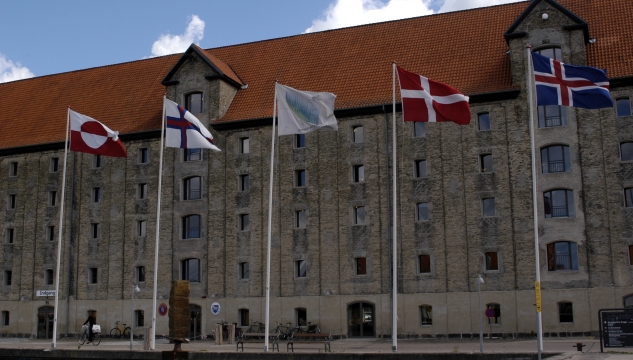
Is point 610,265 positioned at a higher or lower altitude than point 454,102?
lower

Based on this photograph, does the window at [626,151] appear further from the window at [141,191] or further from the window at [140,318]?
the window at [140,318]

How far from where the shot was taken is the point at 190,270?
52375 millimetres

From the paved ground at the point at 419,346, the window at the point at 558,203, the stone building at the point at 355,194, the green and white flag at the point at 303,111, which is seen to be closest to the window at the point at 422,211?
the stone building at the point at 355,194

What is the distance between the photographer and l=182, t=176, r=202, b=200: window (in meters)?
53.1

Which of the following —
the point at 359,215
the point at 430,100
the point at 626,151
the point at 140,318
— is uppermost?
the point at 626,151

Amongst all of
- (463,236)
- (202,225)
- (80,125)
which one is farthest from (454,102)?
(202,225)

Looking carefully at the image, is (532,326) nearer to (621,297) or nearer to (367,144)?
(621,297)

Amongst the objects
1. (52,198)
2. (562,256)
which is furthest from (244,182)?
(562,256)

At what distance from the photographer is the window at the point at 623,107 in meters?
44.4

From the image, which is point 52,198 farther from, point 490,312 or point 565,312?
point 565,312

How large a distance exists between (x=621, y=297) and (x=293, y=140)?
71.1ft

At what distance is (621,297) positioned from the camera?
139 feet

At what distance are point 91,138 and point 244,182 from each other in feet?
47.3

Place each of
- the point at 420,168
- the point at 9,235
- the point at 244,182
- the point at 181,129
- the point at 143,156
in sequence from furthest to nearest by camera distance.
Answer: the point at 9,235, the point at 143,156, the point at 244,182, the point at 420,168, the point at 181,129
